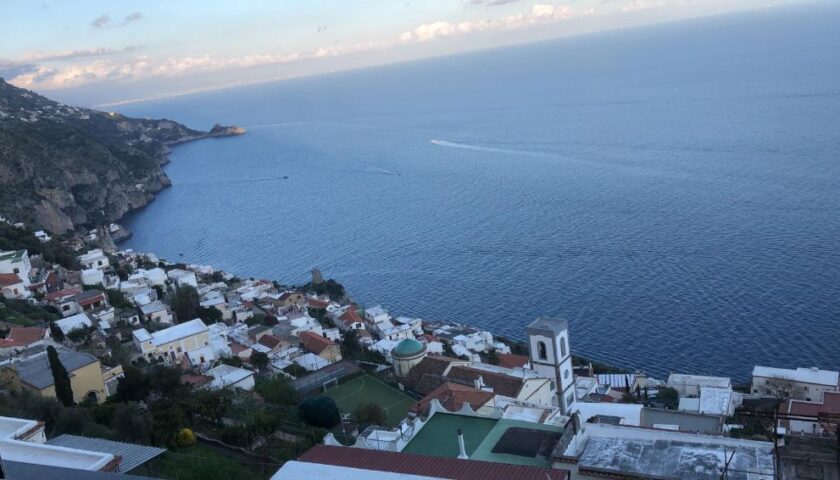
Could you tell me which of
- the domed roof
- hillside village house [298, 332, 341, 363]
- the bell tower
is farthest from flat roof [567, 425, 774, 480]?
hillside village house [298, 332, 341, 363]

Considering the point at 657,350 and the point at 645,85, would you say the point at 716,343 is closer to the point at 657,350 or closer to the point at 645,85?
the point at 657,350

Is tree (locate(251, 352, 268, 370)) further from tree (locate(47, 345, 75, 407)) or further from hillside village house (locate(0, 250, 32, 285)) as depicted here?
hillside village house (locate(0, 250, 32, 285))

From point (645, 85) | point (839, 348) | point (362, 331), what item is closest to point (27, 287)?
point (362, 331)

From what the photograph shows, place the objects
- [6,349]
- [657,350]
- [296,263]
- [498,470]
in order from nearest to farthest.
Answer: [498,470] < [6,349] < [657,350] < [296,263]

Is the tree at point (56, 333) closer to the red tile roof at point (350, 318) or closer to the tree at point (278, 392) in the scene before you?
the tree at point (278, 392)

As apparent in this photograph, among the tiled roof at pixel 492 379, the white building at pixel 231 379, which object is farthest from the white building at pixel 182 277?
the tiled roof at pixel 492 379
